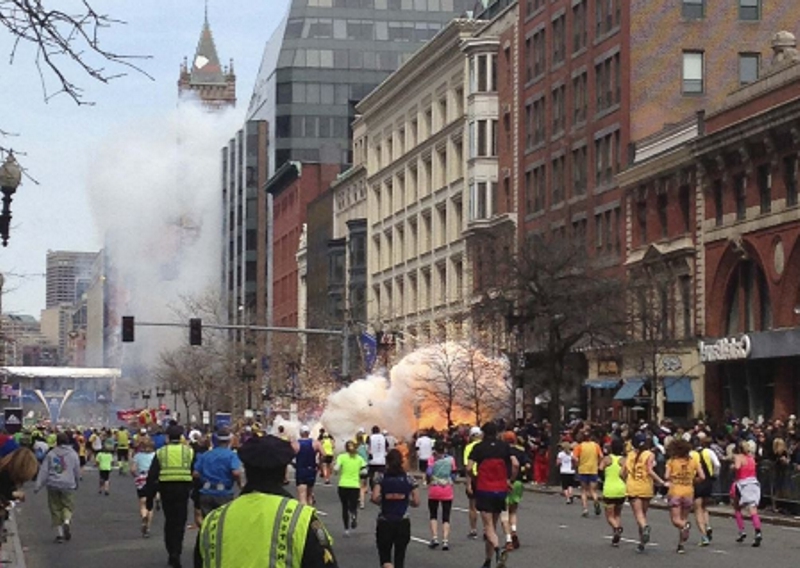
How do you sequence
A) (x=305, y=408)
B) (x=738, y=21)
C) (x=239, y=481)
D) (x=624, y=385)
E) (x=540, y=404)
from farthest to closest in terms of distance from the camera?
(x=305, y=408)
(x=540, y=404)
(x=738, y=21)
(x=624, y=385)
(x=239, y=481)

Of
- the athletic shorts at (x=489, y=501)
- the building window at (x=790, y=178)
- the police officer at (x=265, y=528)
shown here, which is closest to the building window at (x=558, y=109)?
the building window at (x=790, y=178)

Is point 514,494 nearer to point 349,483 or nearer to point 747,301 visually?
point 349,483

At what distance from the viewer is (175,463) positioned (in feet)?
81.1

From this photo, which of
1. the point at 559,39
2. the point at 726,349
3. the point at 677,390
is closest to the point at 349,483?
the point at 726,349

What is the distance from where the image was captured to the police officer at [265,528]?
799 cm

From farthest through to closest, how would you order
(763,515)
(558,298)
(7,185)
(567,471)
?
(558,298) → (567,471) → (763,515) → (7,185)

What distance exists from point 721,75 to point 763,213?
49.8ft

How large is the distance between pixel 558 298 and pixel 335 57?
299 feet

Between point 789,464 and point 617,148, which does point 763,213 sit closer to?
point 617,148

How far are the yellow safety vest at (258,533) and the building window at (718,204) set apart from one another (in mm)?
53135

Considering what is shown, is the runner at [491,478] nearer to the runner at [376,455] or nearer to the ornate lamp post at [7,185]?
the ornate lamp post at [7,185]

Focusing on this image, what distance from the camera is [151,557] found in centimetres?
2692

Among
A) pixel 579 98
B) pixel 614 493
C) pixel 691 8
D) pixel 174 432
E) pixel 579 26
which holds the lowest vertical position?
pixel 614 493

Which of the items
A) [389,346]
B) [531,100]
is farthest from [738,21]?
[389,346]
